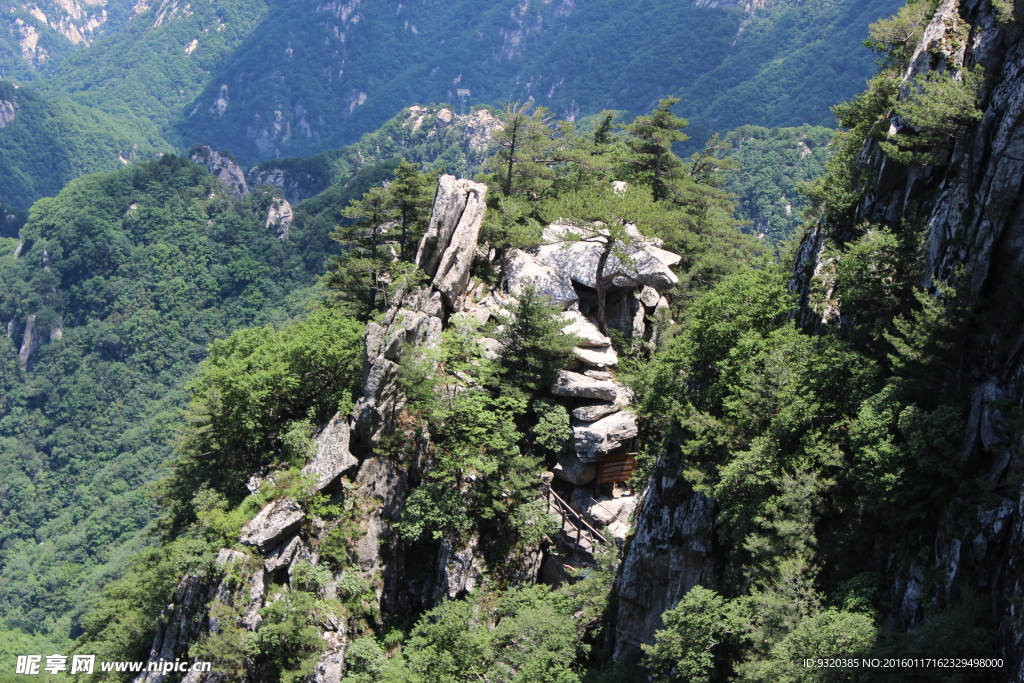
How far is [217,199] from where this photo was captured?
144250mm

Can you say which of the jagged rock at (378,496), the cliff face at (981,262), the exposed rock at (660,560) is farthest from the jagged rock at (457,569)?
the cliff face at (981,262)

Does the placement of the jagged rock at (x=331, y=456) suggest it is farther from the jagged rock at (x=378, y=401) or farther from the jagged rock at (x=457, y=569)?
the jagged rock at (x=457, y=569)

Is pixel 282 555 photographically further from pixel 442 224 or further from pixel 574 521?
pixel 442 224

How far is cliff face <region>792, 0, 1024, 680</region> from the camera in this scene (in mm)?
11688

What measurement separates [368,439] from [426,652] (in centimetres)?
713

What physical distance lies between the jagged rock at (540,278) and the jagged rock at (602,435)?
4.40 m

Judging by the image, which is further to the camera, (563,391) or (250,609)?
(563,391)

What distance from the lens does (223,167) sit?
6845 inches

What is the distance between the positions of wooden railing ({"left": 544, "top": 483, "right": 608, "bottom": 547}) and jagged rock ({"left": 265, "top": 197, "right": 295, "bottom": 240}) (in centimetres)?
13117

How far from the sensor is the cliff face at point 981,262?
460 inches

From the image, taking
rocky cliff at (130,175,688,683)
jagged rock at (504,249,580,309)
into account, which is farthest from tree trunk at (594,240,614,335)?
jagged rock at (504,249,580,309)

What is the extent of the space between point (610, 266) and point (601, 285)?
722mm

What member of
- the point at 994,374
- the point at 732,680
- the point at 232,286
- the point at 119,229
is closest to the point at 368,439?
the point at 732,680

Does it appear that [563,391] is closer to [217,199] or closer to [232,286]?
[232,286]
